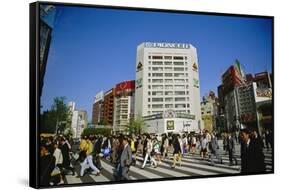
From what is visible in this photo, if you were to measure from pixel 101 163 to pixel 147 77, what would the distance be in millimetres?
1019

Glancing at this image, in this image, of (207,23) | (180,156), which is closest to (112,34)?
(207,23)

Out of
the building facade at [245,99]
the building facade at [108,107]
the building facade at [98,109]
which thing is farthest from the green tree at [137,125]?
the building facade at [245,99]

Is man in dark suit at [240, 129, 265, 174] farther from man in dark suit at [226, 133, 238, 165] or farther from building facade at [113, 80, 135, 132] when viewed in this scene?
building facade at [113, 80, 135, 132]

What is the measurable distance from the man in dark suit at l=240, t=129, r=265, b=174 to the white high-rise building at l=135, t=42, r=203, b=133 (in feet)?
2.01

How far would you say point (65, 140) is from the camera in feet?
17.1

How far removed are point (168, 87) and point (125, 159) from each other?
35.4 inches

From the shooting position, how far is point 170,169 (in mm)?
5738

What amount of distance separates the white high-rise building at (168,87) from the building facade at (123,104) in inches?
2.6

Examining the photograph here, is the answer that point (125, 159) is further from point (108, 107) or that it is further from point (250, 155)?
point (250, 155)

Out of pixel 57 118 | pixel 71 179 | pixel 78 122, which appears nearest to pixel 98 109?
pixel 78 122

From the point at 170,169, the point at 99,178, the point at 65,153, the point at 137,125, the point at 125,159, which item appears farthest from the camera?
the point at 170,169

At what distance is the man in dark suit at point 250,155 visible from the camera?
6133 millimetres

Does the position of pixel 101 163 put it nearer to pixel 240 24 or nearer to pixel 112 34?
pixel 112 34

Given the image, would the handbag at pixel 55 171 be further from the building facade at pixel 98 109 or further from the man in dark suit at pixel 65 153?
the building facade at pixel 98 109
